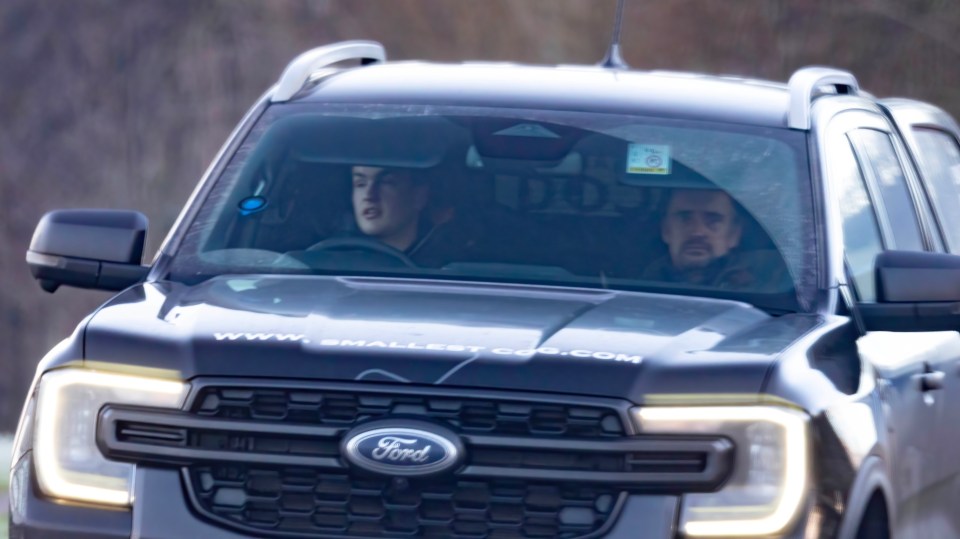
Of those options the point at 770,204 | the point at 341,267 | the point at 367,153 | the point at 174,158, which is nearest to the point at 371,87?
the point at 367,153

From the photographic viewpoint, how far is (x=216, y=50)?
78.2 ft

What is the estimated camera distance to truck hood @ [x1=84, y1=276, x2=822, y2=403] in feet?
14.0

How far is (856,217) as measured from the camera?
5.69 meters

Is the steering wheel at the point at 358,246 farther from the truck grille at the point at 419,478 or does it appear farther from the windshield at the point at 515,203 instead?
the truck grille at the point at 419,478

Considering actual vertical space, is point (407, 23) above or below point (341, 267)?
above

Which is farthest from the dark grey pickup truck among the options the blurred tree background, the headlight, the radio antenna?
the blurred tree background

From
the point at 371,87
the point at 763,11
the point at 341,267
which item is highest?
the point at 763,11

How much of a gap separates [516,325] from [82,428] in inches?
36.3

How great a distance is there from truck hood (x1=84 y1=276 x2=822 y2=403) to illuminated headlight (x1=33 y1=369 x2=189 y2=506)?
5 cm

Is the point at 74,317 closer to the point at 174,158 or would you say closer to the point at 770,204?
the point at 174,158

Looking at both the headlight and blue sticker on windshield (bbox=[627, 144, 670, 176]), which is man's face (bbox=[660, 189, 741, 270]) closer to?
blue sticker on windshield (bbox=[627, 144, 670, 176])

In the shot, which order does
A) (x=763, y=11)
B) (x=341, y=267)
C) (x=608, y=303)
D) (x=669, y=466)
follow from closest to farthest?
(x=669, y=466) < (x=608, y=303) < (x=341, y=267) < (x=763, y=11)

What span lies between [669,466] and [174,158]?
65.8 feet

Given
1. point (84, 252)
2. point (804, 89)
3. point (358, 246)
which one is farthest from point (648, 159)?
point (84, 252)
